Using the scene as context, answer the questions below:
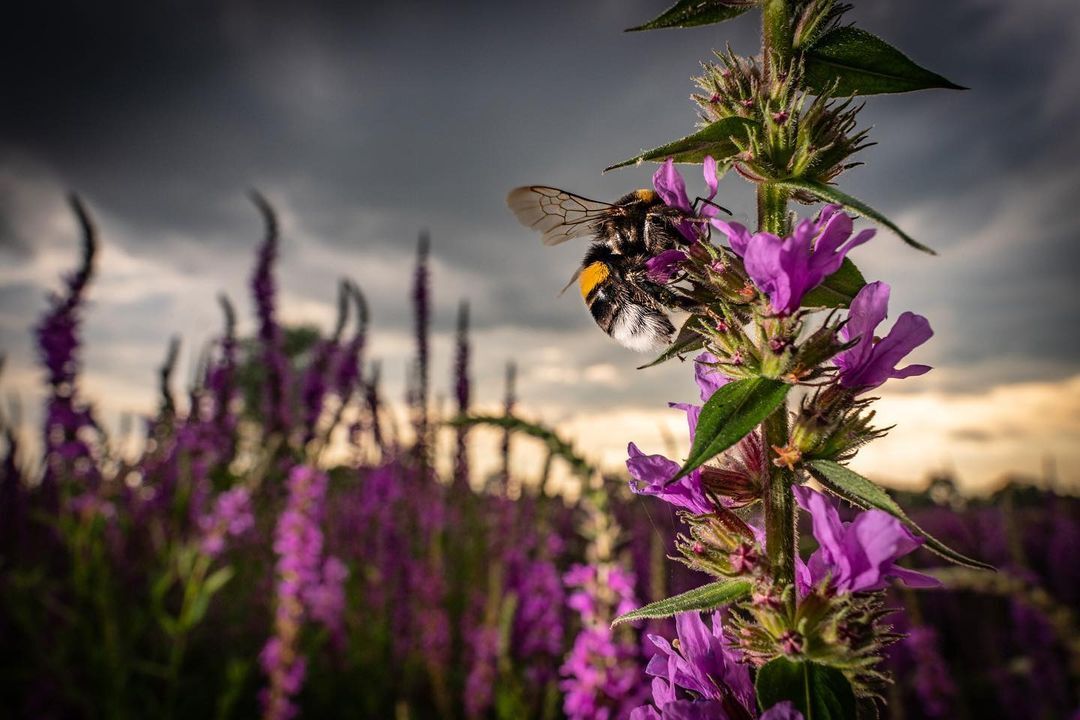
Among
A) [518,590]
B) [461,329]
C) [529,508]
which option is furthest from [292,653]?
[461,329]

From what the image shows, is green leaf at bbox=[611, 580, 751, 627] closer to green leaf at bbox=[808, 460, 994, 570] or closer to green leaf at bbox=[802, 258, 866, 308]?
green leaf at bbox=[808, 460, 994, 570]

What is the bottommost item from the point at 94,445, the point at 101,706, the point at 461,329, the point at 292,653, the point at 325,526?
the point at 101,706

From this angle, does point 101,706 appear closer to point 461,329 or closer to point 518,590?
point 518,590

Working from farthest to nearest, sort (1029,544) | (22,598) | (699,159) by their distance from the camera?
(1029,544) < (22,598) < (699,159)

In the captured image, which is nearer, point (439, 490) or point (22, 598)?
point (22, 598)

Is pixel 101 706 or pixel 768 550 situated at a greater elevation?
pixel 768 550

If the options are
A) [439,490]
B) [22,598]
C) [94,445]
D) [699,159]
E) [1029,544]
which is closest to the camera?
[699,159]

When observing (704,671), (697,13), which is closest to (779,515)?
(704,671)

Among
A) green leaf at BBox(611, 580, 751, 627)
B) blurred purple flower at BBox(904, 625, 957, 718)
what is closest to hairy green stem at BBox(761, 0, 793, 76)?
green leaf at BBox(611, 580, 751, 627)

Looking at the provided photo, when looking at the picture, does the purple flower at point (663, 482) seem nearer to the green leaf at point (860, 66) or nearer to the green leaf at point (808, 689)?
the green leaf at point (808, 689)
